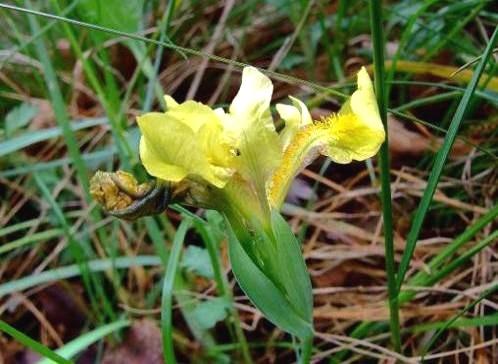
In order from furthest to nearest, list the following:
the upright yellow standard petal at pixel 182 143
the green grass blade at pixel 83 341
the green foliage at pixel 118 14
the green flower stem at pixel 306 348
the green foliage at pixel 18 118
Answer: the green foliage at pixel 18 118 < the green foliage at pixel 118 14 < the green grass blade at pixel 83 341 < the green flower stem at pixel 306 348 < the upright yellow standard petal at pixel 182 143

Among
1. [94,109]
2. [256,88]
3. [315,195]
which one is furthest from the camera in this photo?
[94,109]

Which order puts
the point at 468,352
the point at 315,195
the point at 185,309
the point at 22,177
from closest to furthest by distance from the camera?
1. the point at 468,352
2. the point at 185,309
3. the point at 315,195
4. the point at 22,177

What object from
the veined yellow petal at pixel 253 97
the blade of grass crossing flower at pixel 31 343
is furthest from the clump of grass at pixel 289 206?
the veined yellow petal at pixel 253 97

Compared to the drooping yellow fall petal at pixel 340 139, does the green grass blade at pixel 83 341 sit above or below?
below

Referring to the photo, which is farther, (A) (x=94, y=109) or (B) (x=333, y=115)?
(A) (x=94, y=109)

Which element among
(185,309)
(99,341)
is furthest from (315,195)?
(99,341)

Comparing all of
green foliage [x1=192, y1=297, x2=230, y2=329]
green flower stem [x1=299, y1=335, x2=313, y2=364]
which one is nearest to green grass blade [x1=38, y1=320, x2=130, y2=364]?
green foliage [x1=192, y1=297, x2=230, y2=329]

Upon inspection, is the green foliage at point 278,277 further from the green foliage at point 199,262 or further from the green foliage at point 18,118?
the green foliage at point 18,118

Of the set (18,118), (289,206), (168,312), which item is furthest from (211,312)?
(18,118)

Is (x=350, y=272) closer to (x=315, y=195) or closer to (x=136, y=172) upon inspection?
(x=315, y=195)
